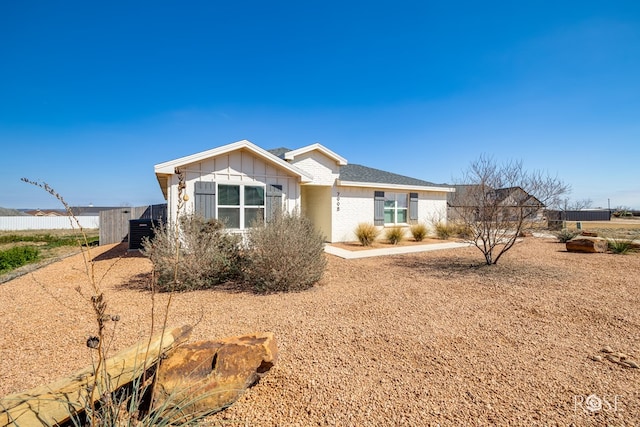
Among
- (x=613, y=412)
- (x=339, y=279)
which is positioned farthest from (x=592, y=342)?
(x=339, y=279)

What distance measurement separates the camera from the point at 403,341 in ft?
11.1

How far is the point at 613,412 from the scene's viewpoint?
218 centimetres

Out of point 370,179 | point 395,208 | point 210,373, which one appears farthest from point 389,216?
point 210,373

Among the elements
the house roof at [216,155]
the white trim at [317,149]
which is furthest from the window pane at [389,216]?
the house roof at [216,155]

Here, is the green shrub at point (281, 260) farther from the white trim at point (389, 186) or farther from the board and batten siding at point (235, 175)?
the white trim at point (389, 186)

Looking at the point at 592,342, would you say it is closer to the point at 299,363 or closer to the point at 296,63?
the point at 299,363

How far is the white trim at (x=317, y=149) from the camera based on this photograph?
11.8 m

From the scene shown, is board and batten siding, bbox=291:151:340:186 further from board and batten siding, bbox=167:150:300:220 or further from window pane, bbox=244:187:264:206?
window pane, bbox=244:187:264:206

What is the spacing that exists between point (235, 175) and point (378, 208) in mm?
7268

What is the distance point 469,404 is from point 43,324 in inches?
217

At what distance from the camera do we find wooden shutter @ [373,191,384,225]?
13602 millimetres

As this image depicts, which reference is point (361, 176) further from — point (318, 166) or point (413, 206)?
point (413, 206)

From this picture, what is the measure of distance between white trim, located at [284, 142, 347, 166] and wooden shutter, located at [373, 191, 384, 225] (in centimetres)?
243

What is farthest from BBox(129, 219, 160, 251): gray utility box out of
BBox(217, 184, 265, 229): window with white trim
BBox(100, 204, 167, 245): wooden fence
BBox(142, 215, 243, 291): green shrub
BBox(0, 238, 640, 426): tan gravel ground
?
BBox(142, 215, 243, 291): green shrub
